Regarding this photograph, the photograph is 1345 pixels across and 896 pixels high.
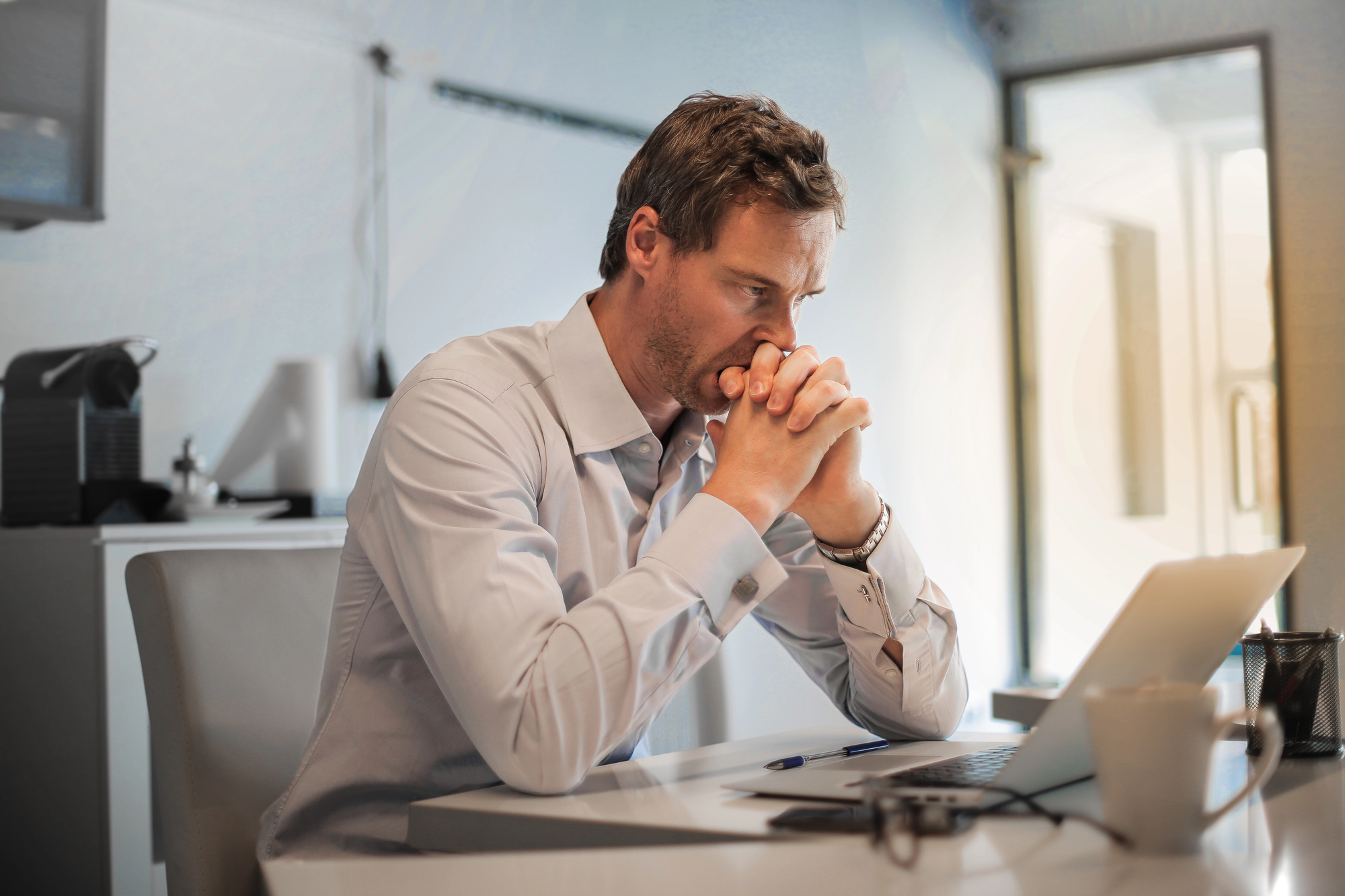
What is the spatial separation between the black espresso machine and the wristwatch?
4.32 feet

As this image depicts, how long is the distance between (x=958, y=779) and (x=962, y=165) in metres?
4.36

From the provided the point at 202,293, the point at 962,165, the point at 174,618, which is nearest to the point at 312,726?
the point at 174,618

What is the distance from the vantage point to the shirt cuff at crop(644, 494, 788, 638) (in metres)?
1.00

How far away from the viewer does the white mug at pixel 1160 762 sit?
24.5 inches

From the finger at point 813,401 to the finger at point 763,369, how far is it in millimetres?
37

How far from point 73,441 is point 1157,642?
1805 millimetres

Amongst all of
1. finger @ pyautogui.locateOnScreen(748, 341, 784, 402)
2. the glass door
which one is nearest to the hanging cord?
finger @ pyautogui.locateOnScreen(748, 341, 784, 402)

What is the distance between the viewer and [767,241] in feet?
4.19

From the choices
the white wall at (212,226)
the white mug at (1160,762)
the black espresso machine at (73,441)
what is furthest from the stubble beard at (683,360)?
the white wall at (212,226)

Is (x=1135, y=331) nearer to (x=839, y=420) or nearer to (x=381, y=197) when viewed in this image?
(x=381, y=197)

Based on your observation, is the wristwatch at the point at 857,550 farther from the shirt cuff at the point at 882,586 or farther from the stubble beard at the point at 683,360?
the stubble beard at the point at 683,360

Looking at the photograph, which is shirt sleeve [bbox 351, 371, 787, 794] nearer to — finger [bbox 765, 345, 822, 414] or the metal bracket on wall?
finger [bbox 765, 345, 822, 414]

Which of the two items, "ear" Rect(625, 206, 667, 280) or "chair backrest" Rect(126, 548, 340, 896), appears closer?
"chair backrest" Rect(126, 548, 340, 896)

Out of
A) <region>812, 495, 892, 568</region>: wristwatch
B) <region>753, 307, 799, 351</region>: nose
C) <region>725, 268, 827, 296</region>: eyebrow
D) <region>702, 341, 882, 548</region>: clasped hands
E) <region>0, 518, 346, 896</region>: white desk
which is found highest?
<region>725, 268, 827, 296</region>: eyebrow
